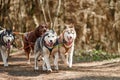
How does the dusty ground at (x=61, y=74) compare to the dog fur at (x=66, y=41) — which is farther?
the dog fur at (x=66, y=41)

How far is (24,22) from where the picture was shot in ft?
68.7

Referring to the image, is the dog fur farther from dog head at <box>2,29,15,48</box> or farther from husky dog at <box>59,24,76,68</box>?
dog head at <box>2,29,15,48</box>

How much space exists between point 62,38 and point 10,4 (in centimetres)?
845

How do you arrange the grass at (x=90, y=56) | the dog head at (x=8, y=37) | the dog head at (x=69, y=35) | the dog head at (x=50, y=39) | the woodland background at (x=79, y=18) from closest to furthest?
the dog head at (x=50, y=39), the dog head at (x=69, y=35), the dog head at (x=8, y=37), the grass at (x=90, y=56), the woodland background at (x=79, y=18)

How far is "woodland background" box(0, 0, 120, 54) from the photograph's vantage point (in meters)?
20.6

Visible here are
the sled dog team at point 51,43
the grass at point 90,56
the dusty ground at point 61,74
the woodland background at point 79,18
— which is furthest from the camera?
the woodland background at point 79,18

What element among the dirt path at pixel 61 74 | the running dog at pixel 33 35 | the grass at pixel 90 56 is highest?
the running dog at pixel 33 35

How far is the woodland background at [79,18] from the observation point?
20.6m

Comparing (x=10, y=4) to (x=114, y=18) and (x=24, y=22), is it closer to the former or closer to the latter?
(x=24, y=22)

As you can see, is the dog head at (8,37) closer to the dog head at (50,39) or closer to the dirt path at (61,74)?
the dirt path at (61,74)

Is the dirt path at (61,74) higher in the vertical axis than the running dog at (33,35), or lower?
lower

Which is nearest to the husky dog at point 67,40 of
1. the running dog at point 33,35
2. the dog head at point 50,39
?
the dog head at point 50,39

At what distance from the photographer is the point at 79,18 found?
21.4 meters

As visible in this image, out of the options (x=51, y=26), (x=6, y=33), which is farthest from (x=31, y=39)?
(x=51, y=26)
